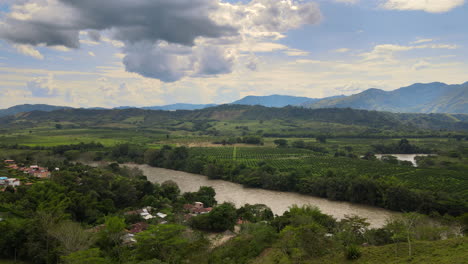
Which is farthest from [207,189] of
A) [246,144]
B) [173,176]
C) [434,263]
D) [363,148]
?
[363,148]

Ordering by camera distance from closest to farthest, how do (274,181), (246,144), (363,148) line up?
(274,181)
(363,148)
(246,144)

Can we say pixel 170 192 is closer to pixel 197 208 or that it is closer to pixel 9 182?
pixel 197 208

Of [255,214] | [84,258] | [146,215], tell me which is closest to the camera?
[84,258]

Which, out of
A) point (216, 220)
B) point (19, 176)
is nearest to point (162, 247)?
point (216, 220)

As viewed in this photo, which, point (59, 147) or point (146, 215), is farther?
point (59, 147)

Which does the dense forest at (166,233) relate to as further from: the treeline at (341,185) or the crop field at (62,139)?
the crop field at (62,139)

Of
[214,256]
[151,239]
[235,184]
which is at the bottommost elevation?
[235,184]

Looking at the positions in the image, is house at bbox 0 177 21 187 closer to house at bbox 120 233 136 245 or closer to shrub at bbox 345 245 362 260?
house at bbox 120 233 136 245

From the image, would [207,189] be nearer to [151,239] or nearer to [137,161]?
[151,239]
